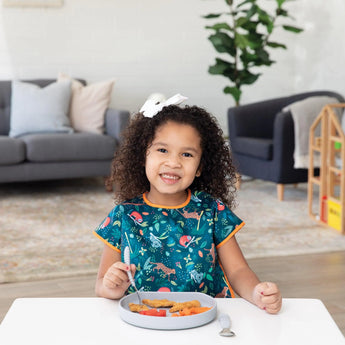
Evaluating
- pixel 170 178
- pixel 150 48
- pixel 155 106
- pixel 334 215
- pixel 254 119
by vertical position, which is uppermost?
pixel 150 48

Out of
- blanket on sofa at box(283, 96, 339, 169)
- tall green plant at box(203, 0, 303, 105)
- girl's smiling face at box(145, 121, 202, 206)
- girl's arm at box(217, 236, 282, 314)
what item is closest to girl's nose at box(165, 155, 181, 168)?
girl's smiling face at box(145, 121, 202, 206)

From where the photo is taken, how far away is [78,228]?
12.1 feet

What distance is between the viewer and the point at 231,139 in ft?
16.4

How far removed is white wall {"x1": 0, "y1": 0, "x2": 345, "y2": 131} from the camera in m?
5.35

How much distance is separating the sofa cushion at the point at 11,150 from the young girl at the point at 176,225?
123 inches

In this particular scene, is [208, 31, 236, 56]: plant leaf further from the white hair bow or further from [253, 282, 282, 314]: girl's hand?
[253, 282, 282, 314]: girl's hand

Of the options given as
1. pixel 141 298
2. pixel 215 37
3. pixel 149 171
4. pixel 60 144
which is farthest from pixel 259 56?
pixel 141 298

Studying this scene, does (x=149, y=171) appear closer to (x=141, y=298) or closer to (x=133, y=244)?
(x=133, y=244)

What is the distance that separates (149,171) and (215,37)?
12.6 feet

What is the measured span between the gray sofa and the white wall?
954 mm

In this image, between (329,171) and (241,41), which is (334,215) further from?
(241,41)

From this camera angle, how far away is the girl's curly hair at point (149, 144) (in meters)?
1.47

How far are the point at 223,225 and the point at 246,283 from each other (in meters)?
0.16

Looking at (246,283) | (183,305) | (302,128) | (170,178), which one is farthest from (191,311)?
(302,128)
